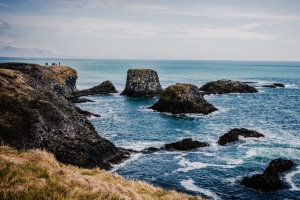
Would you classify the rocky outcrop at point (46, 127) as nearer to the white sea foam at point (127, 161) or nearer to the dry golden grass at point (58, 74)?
the white sea foam at point (127, 161)

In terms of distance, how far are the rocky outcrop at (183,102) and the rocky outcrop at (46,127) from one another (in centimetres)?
3179

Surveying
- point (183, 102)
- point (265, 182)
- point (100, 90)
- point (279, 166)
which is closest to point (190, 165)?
point (265, 182)

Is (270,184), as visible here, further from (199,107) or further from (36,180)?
(199,107)

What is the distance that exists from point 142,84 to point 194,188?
69841 millimetres

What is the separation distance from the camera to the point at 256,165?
109 ft

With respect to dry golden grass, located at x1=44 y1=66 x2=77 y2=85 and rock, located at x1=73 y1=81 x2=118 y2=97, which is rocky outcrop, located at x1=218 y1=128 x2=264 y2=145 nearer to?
dry golden grass, located at x1=44 y1=66 x2=77 y2=85

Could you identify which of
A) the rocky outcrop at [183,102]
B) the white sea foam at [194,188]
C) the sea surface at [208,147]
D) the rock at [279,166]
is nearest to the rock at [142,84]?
the sea surface at [208,147]

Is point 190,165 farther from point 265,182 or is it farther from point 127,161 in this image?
point 265,182

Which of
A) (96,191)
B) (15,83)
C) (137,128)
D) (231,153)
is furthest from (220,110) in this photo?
(96,191)

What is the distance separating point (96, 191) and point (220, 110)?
59875mm

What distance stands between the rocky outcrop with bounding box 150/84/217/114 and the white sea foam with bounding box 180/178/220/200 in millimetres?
36170

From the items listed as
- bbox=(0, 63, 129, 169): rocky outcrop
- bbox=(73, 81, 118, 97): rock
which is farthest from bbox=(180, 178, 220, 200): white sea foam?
bbox=(73, 81, 118, 97): rock

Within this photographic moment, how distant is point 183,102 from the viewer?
216ft

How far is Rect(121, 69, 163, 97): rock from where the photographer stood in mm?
94750
